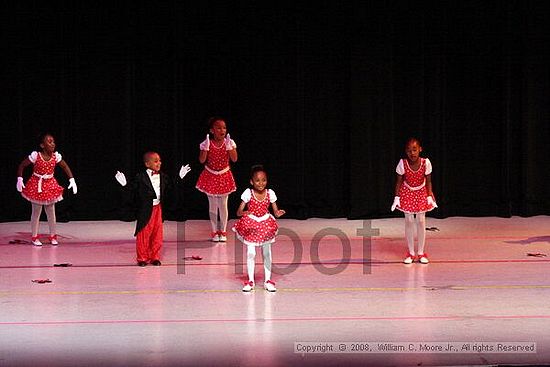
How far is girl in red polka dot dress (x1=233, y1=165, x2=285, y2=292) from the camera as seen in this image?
7.41 metres

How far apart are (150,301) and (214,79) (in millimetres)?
4497

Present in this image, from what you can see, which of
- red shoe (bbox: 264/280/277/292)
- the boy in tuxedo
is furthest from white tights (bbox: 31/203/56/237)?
red shoe (bbox: 264/280/277/292)

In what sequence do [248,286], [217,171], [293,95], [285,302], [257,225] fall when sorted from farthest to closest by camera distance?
1. [293,95]
2. [217,171]
3. [257,225]
4. [248,286]
5. [285,302]

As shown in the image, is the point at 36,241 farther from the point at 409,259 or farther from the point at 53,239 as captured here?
the point at 409,259

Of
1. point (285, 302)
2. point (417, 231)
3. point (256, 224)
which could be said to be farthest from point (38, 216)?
point (417, 231)

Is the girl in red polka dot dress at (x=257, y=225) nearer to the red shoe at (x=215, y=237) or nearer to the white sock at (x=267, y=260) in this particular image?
the white sock at (x=267, y=260)

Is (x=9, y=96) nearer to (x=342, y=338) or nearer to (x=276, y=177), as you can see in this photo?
(x=276, y=177)

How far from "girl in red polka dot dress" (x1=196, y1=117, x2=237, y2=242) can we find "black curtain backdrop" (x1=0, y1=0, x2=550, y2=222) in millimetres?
1511

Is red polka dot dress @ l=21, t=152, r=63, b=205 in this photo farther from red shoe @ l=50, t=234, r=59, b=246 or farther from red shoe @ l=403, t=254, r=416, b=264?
red shoe @ l=403, t=254, r=416, b=264

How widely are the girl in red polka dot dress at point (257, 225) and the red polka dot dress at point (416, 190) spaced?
1.40 metres

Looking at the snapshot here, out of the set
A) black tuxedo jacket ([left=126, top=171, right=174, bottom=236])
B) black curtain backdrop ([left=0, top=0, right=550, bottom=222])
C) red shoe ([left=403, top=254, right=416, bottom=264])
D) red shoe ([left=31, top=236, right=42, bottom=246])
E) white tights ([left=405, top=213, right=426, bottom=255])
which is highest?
black curtain backdrop ([left=0, top=0, right=550, bottom=222])

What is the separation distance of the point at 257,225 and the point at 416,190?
1616mm

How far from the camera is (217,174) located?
380 inches

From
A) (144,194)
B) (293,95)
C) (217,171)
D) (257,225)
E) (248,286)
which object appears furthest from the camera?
(293,95)
